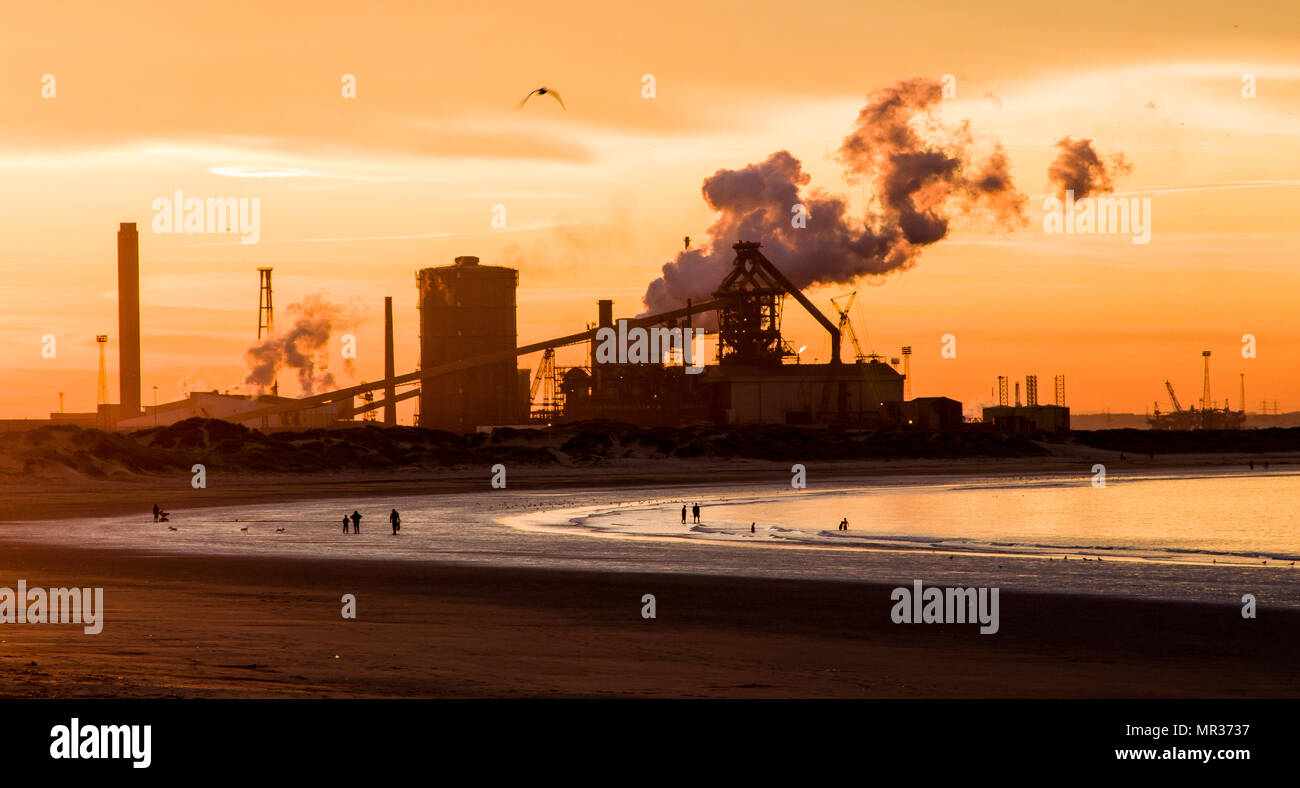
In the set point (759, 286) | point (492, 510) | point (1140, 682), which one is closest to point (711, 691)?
point (1140, 682)

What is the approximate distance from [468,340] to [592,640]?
132 meters

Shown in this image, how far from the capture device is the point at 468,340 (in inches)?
5881

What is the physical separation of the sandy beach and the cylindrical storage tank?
11355cm

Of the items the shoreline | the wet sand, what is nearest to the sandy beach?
the wet sand

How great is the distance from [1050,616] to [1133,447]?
529 feet

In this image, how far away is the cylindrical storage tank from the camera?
146 m

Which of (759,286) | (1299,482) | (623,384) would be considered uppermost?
(759,286)

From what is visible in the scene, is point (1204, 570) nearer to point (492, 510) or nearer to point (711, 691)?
point (711, 691)

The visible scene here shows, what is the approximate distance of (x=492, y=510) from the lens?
58.5 m

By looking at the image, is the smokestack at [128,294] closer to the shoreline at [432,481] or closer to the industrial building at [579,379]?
the industrial building at [579,379]

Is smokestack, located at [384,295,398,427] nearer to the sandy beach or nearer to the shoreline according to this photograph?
the shoreline

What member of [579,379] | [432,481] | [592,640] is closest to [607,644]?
[592,640]
